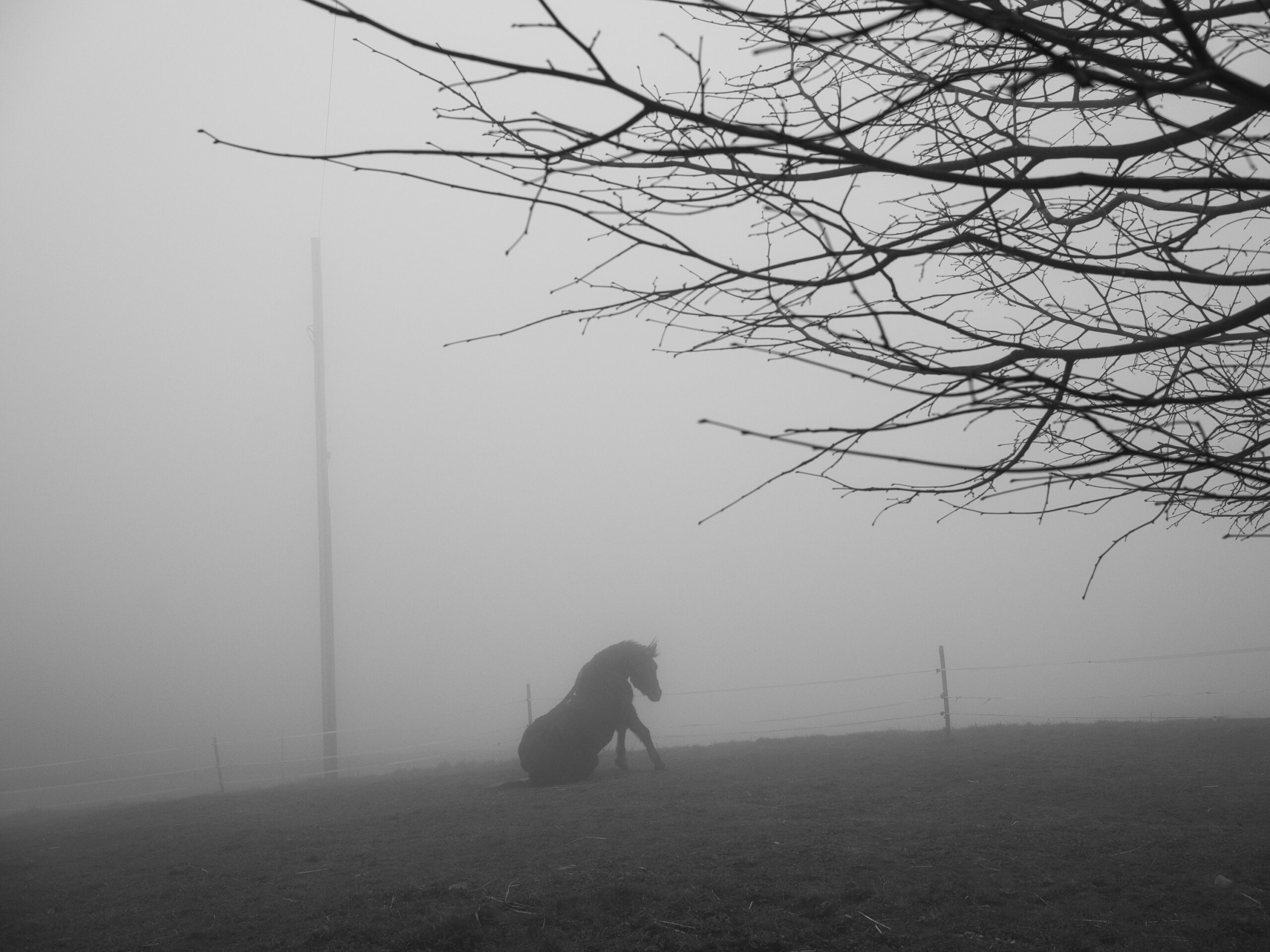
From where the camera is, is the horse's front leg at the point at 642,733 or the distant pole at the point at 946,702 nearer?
the horse's front leg at the point at 642,733

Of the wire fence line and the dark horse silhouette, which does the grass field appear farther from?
the wire fence line

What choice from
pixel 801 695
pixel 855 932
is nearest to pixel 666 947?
pixel 855 932

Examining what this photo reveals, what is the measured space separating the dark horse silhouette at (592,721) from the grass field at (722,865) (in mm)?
489

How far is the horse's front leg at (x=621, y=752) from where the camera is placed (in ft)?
29.7

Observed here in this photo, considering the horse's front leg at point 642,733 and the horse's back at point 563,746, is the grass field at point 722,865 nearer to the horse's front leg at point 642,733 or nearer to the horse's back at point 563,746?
the horse's back at point 563,746

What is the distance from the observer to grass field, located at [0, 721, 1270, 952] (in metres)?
3.58

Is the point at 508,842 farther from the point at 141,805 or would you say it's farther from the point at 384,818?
the point at 141,805

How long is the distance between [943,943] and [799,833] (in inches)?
72.5

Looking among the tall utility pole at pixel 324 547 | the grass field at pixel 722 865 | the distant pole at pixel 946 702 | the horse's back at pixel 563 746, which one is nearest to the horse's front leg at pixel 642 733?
the horse's back at pixel 563 746

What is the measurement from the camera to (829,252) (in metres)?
1.93

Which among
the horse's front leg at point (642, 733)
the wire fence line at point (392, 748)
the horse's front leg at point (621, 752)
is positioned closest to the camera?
the horse's front leg at point (642, 733)

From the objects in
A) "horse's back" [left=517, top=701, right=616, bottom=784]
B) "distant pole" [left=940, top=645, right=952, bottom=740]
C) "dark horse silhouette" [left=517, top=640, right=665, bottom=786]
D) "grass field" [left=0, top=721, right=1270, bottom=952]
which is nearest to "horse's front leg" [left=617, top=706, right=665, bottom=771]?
"dark horse silhouette" [left=517, top=640, right=665, bottom=786]

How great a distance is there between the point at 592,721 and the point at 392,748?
39.4ft

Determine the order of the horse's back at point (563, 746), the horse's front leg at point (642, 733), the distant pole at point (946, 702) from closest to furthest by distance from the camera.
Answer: the horse's back at point (563, 746), the horse's front leg at point (642, 733), the distant pole at point (946, 702)
